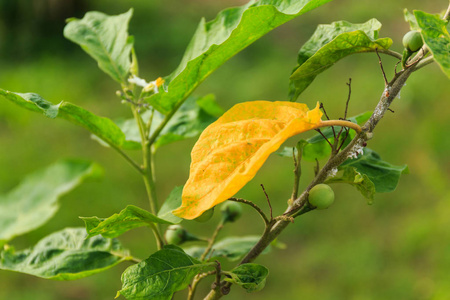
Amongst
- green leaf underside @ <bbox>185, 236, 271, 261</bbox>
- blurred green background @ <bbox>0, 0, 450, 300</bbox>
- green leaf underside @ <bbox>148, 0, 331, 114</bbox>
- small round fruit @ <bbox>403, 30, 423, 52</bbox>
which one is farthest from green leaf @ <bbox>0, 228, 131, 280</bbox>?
blurred green background @ <bbox>0, 0, 450, 300</bbox>

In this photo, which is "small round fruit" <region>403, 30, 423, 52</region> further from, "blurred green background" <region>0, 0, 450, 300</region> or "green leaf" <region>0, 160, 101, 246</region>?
"blurred green background" <region>0, 0, 450, 300</region>

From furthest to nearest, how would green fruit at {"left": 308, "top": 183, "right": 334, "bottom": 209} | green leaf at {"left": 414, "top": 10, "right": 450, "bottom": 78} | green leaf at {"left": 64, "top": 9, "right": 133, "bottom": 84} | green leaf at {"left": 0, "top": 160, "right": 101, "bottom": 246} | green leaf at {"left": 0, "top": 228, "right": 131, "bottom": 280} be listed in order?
green leaf at {"left": 0, "top": 160, "right": 101, "bottom": 246}
green leaf at {"left": 64, "top": 9, "right": 133, "bottom": 84}
green leaf at {"left": 0, "top": 228, "right": 131, "bottom": 280}
green fruit at {"left": 308, "top": 183, "right": 334, "bottom": 209}
green leaf at {"left": 414, "top": 10, "right": 450, "bottom": 78}

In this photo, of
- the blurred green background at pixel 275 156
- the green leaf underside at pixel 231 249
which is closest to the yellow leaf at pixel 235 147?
the green leaf underside at pixel 231 249

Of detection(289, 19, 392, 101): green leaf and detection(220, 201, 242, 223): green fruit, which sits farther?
detection(220, 201, 242, 223): green fruit

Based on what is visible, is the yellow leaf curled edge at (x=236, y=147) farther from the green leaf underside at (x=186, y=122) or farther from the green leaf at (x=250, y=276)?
the green leaf underside at (x=186, y=122)

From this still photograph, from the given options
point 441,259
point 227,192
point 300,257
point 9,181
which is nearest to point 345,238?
point 300,257

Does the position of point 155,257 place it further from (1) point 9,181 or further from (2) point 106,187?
(1) point 9,181
